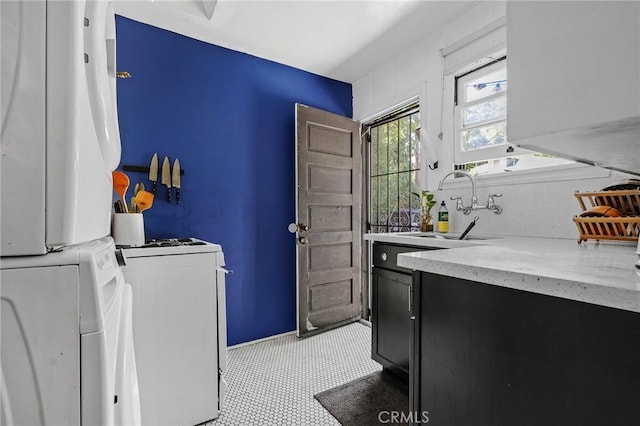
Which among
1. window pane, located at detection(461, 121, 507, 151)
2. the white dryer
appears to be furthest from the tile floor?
window pane, located at detection(461, 121, 507, 151)

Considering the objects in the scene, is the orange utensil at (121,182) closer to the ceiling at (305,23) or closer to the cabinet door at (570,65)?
the ceiling at (305,23)

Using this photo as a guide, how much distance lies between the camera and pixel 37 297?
1.82 feet

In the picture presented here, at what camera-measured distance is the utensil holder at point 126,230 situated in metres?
1.68

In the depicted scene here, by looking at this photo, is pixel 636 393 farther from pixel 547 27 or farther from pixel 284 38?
pixel 284 38

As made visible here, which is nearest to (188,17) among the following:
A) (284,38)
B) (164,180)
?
(284,38)

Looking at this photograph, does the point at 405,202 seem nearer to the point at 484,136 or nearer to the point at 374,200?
the point at 374,200

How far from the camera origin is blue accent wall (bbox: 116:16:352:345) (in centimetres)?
226

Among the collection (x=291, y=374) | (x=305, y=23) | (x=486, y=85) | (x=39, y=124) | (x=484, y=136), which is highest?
(x=305, y=23)

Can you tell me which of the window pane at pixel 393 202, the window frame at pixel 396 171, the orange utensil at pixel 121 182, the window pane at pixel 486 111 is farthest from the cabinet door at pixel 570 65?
the window pane at pixel 393 202

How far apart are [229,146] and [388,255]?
1.61 m

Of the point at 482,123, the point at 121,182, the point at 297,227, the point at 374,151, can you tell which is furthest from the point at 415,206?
the point at 121,182

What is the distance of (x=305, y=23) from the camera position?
2.27m

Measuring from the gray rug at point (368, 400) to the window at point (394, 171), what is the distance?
1.36 meters

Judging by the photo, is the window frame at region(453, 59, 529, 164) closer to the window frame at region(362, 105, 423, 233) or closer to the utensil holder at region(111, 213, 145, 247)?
the window frame at region(362, 105, 423, 233)
